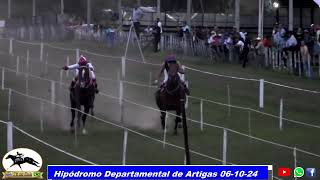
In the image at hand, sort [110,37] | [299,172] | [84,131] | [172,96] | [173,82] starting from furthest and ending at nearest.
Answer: [110,37]
[84,131]
[172,96]
[173,82]
[299,172]

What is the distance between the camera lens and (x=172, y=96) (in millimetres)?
17562

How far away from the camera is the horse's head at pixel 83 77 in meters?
17.9

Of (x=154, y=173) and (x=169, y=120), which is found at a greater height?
(x=154, y=173)

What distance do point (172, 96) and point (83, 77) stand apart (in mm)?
2313

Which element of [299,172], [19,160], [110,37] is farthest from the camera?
[110,37]

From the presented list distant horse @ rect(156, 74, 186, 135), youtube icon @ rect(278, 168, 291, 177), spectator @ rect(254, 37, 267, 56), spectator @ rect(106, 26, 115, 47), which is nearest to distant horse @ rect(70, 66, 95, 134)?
distant horse @ rect(156, 74, 186, 135)

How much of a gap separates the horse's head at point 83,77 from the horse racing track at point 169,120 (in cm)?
123

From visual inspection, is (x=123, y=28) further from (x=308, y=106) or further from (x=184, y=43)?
(x=308, y=106)

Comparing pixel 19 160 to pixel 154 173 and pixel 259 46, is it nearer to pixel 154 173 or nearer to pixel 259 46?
pixel 154 173

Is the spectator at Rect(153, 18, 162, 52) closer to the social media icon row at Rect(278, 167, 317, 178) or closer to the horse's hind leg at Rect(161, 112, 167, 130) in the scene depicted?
the horse's hind leg at Rect(161, 112, 167, 130)

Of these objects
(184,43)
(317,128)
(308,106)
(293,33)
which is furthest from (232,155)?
(184,43)

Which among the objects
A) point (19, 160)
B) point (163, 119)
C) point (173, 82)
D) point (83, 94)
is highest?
point (173, 82)

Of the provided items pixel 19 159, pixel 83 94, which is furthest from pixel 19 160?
pixel 83 94

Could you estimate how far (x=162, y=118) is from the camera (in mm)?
18094
